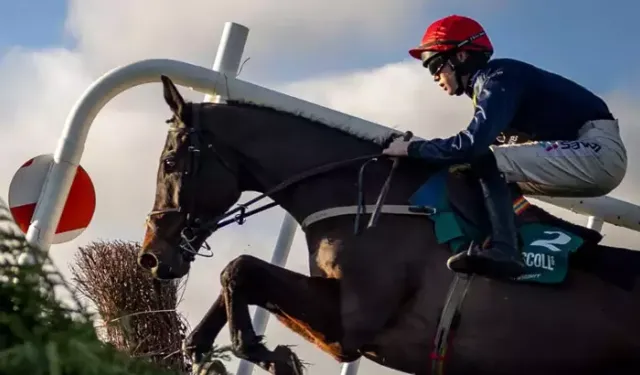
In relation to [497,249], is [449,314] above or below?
below

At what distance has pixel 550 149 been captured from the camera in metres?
5.03

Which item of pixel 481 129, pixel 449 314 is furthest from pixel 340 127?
pixel 449 314

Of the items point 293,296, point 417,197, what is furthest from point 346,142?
point 293,296

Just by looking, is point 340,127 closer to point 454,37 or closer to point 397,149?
point 397,149

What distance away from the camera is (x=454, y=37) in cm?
514

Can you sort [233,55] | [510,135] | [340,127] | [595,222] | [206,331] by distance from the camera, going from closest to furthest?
[206,331]
[340,127]
[510,135]
[233,55]
[595,222]

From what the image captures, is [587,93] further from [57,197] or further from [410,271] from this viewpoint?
[57,197]

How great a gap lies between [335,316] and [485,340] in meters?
0.70

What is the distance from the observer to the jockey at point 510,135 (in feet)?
15.5

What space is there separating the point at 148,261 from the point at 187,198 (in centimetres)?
38

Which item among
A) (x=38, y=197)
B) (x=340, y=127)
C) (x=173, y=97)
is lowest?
(x=38, y=197)

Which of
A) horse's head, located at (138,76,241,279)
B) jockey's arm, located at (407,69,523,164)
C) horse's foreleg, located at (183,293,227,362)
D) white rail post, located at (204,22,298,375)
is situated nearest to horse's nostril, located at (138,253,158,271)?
Answer: horse's head, located at (138,76,241,279)

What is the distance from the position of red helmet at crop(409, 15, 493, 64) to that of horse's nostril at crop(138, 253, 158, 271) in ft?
5.46

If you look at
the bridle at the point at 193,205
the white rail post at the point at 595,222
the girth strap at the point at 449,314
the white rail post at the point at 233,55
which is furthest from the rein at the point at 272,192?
the white rail post at the point at 595,222
